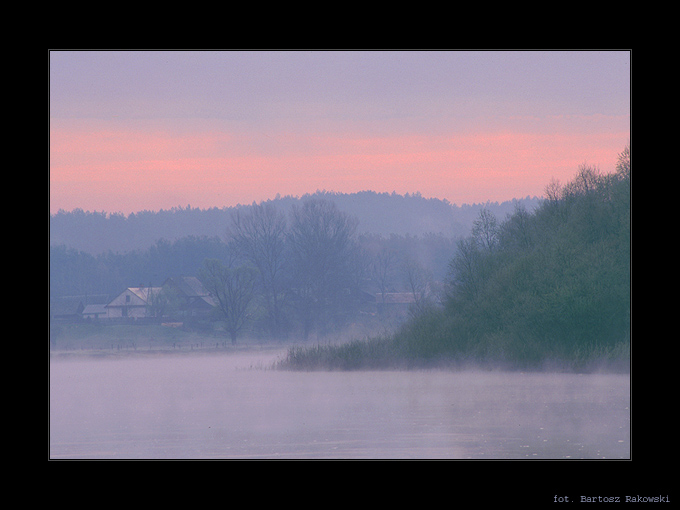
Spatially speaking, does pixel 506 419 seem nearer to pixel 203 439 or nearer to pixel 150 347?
pixel 203 439

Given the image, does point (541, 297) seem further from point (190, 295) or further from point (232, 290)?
point (190, 295)

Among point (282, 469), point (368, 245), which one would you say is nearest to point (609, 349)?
point (282, 469)

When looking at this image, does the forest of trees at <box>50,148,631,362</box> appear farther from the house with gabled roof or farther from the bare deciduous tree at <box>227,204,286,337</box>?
the house with gabled roof

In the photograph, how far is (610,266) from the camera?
31.7 m

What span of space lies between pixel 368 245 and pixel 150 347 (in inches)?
1218

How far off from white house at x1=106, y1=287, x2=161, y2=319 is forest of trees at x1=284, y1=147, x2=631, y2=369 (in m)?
44.3

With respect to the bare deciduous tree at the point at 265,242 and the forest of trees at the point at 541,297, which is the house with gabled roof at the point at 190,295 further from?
the forest of trees at the point at 541,297

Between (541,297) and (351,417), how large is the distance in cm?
1240

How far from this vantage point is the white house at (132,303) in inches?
3130

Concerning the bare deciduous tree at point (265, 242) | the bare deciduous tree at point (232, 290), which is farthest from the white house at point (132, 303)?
the bare deciduous tree at point (265, 242)

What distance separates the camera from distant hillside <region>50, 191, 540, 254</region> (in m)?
95.6

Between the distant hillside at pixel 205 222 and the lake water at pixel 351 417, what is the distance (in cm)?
5968

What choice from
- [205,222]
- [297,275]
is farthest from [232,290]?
[205,222]

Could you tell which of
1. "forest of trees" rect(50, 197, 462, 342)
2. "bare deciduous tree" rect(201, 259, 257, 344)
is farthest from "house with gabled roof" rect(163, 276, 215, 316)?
"forest of trees" rect(50, 197, 462, 342)
